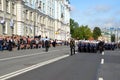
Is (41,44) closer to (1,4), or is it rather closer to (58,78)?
(1,4)

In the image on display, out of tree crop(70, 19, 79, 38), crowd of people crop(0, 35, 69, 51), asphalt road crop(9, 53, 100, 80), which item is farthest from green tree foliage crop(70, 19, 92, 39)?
asphalt road crop(9, 53, 100, 80)

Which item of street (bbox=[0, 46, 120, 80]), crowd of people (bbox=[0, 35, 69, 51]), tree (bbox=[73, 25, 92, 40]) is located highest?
tree (bbox=[73, 25, 92, 40])

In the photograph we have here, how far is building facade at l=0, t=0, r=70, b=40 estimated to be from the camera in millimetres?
58656

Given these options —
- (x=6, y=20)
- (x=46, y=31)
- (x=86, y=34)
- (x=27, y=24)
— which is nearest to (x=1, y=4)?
(x=6, y=20)

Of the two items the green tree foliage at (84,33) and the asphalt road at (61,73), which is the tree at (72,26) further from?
the asphalt road at (61,73)

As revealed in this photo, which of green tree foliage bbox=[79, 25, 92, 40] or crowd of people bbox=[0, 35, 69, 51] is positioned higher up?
green tree foliage bbox=[79, 25, 92, 40]

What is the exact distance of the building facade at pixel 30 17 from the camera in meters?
58.7

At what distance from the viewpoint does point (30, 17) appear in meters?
75.6

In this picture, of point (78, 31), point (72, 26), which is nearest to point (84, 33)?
point (78, 31)

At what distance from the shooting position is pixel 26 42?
5272 cm

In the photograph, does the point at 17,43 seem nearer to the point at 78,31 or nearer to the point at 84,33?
the point at 78,31

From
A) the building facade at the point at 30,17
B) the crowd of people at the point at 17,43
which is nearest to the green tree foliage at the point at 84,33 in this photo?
the building facade at the point at 30,17

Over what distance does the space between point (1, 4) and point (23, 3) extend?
10.9m

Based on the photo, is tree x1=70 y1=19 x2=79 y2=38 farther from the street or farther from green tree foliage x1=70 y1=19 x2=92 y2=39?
the street
